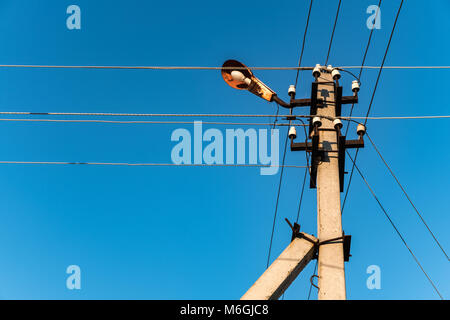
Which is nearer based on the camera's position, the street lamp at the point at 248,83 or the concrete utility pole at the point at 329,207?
the concrete utility pole at the point at 329,207

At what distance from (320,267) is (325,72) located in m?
3.47

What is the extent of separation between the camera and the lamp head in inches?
252

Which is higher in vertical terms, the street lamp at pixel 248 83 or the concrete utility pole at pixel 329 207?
the street lamp at pixel 248 83

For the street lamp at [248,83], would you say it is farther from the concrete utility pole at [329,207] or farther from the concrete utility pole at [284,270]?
the concrete utility pole at [284,270]

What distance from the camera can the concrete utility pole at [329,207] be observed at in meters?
4.32

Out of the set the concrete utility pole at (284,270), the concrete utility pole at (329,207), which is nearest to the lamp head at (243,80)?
the concrete utility pole at (329,207)

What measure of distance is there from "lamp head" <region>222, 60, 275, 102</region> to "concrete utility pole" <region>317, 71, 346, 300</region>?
909 mm

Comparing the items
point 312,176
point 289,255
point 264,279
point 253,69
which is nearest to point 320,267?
point 289,255

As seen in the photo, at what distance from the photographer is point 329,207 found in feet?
16.4

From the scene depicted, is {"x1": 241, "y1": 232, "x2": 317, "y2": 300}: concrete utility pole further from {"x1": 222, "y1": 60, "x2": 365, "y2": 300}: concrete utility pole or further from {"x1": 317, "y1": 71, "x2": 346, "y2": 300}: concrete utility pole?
{"x1": 317, "y1": 71, "x2": 346, "y2": 300}: concrete utility pole

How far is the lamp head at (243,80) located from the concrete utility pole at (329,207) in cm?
91

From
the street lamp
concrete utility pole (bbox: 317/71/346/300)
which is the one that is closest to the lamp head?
the street lamp

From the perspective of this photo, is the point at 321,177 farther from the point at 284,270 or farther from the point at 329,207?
the point at 284,270
